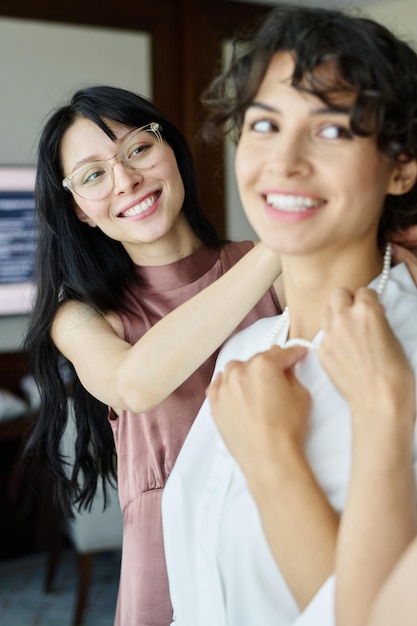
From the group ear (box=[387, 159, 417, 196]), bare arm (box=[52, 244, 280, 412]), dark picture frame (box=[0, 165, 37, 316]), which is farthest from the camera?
dark picture frame (box=[0, 165, 37, 316])

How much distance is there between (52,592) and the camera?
3.66 metres

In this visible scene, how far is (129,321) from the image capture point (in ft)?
4.90

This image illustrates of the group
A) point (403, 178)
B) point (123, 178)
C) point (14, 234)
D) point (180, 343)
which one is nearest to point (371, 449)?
point (403, 178)

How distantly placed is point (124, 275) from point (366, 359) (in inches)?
32.0

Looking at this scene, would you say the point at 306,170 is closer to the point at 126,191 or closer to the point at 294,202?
the point at 294,202

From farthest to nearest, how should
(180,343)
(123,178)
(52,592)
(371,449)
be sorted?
1. (52,592)
2. (123,178)
3. (180,343)
4. (371,449)

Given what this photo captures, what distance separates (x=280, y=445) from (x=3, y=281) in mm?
3548

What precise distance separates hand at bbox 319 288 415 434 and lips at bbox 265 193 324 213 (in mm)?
111

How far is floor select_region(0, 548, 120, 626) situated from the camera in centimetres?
337

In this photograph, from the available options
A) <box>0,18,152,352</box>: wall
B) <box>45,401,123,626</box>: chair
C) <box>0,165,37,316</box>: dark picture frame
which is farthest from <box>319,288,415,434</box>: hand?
<box>0,165,37,316</box>: dark picture frame

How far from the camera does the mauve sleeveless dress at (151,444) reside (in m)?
1.42

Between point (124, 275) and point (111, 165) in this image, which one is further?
point (124, 275)

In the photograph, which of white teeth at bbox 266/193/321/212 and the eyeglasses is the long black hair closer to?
the eyeglasses

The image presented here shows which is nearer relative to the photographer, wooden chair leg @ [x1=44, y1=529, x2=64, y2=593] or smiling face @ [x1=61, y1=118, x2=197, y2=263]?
smiling face @ [x1=61, y1=118, x2=197, y2=263]
